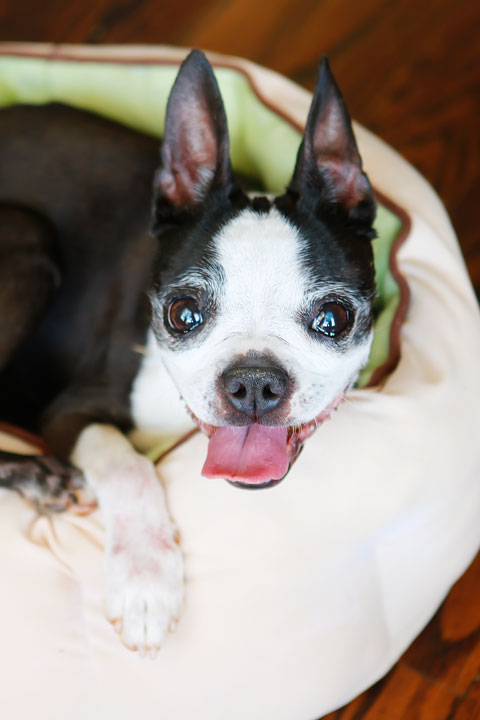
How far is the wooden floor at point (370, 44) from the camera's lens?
3734 mm

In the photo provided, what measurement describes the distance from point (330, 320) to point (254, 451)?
0.41m

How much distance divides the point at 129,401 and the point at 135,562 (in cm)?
77

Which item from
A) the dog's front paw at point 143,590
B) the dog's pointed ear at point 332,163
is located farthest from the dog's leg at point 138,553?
the dog's pointed ear at point 332,163

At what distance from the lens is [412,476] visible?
2.21 m

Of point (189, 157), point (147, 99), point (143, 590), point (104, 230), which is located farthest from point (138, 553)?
point (147, 99)

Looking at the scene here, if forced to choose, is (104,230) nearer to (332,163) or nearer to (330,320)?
(332,163)

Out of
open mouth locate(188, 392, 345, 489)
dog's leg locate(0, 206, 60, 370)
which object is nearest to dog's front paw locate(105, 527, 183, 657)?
open mouth locate(188, 392, 345, 489)

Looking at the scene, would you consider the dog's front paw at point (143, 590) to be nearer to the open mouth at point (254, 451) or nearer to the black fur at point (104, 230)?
the open mouth at point (254, 451)

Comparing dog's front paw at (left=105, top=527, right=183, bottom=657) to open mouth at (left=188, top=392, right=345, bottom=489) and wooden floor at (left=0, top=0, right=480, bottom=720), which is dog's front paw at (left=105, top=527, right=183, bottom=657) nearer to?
open mouth at (left=188, top=392, right=345, bottom=489)

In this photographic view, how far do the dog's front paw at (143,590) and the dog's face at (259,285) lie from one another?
0.28 m

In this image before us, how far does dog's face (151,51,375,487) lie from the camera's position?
198 cm

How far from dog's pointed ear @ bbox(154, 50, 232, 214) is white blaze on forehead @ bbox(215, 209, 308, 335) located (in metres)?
0.29

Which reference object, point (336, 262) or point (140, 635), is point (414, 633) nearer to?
point (140, 635)

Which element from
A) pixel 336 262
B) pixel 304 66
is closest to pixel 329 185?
pixel 336 262
